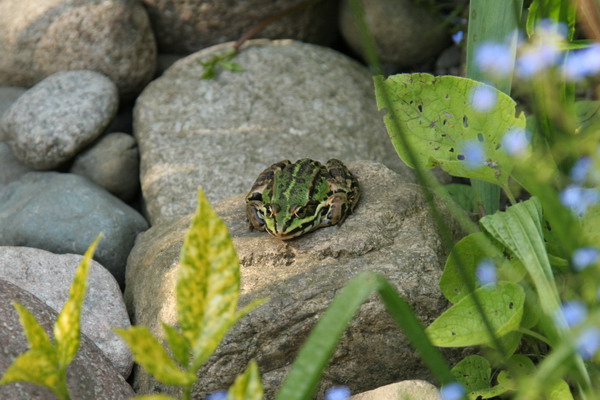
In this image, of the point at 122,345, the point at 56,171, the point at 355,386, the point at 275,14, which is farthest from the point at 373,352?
the point at 275,14

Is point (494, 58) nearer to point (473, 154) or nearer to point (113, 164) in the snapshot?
point (473, 154)

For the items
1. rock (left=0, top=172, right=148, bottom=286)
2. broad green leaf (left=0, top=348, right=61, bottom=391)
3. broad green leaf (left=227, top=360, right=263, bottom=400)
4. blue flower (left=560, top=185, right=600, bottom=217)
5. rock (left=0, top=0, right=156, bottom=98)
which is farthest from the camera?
rock (left=0, top=0, right=156, bottom=98)

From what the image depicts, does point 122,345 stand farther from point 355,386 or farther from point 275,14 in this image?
point 275,14

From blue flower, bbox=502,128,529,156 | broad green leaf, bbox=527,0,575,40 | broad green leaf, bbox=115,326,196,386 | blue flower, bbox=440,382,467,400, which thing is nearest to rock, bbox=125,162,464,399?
blue flower, bbox=502,128,529,156

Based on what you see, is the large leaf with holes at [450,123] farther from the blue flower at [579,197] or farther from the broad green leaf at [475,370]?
the broad green leaf at [475,370]

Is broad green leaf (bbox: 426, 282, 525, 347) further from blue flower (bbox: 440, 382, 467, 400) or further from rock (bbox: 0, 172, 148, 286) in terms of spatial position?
rock (bbox: 0, 172, 148, 286)

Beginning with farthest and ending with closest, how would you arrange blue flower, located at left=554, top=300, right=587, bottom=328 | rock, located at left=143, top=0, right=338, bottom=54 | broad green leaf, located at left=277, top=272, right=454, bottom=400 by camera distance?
rock, located at left=143, top=0, right=338, bottom=54
blue flower, located at left=554, top=300, right=587, bottom=328
broad green leaf, located at left=277, top=272, right=454, bottom=400

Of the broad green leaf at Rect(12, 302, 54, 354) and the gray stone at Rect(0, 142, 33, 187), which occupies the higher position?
the broad green leaf at Rect(12, 302, 54, 354)
